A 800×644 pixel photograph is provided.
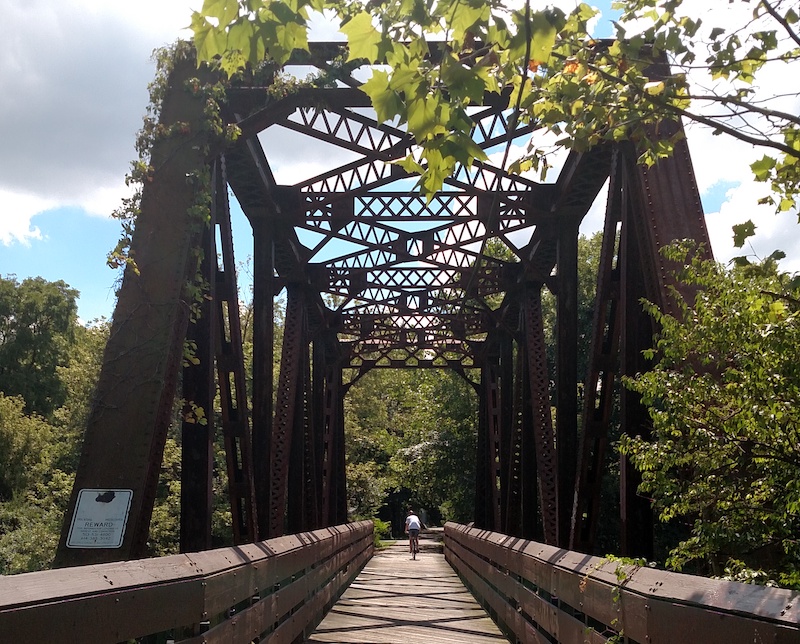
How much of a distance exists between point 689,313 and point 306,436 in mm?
14020

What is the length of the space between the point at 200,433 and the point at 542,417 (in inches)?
255

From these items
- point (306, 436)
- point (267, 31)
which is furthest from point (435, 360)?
point (267, 31)

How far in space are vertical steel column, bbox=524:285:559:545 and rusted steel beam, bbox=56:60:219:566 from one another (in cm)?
608

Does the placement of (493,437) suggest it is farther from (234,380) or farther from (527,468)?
(234,380)

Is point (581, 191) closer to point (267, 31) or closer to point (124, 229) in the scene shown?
point (124, 229)

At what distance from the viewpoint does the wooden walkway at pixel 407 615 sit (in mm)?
8422

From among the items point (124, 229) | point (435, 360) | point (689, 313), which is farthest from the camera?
point (435, 360)

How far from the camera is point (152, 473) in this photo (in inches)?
224

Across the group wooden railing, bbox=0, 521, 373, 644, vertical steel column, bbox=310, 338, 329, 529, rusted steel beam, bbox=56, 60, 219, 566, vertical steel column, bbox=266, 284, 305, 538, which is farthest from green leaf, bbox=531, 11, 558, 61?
vertical steel column, bbox=310, 338, 329, 529

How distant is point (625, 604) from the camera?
3727mm

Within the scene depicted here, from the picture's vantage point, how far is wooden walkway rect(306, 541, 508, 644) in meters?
8.42

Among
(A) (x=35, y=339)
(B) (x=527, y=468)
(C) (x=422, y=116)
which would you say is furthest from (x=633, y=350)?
(A) (x=35, y=339)

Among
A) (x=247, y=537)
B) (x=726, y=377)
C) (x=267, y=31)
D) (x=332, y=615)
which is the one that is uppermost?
(x=267, y=31)

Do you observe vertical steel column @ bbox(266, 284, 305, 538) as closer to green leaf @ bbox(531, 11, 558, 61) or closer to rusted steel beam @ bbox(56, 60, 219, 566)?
rusted steel beam @ bbox(56, 60, 219, 566)
